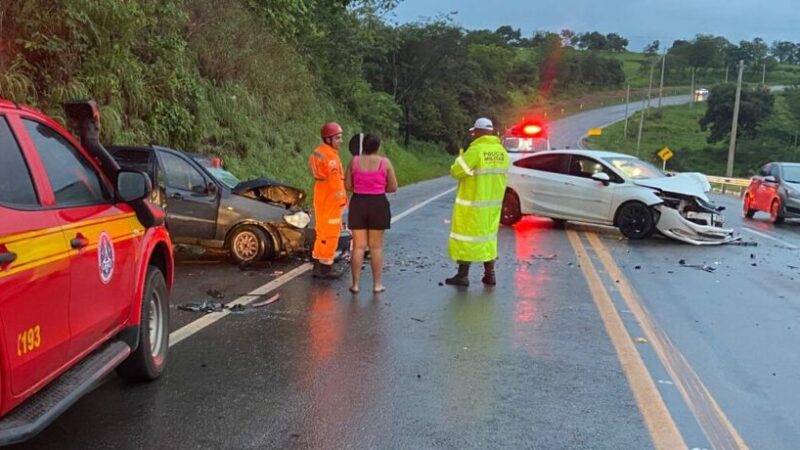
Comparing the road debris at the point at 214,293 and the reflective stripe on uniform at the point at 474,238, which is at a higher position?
the reflective stripe on uniform at the point at 474,238

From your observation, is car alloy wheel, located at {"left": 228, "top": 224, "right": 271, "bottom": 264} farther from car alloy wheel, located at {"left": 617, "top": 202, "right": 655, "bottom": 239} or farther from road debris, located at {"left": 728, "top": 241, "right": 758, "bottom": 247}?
road debris, located at {"left": 728, "top": 241, "right": 758, "bottom": 247}

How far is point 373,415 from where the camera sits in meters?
4.41

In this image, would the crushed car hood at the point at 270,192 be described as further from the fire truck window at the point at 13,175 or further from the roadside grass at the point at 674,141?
the roadside grass at the point at 674,141

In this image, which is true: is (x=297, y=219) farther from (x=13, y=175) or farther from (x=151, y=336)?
(x=13, y=175)

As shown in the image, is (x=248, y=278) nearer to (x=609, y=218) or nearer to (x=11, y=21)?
(x=11, y=21)

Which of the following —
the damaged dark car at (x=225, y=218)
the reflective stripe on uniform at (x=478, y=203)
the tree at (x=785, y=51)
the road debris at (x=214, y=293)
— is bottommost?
the road debris at (x=214, y=293)

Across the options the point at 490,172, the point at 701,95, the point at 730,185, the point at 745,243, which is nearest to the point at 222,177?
the point at 490,172

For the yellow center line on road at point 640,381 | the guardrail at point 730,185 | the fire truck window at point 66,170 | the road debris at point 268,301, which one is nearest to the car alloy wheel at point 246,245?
the road debris at point 268,301

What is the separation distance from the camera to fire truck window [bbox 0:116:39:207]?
10.6 feet

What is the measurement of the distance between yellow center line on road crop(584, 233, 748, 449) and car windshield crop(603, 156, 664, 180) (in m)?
6.22

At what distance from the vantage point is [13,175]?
11.0 feet

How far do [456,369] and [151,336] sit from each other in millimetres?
2106

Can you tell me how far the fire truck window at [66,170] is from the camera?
3756mm

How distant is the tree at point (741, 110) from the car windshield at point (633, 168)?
62072 mm
